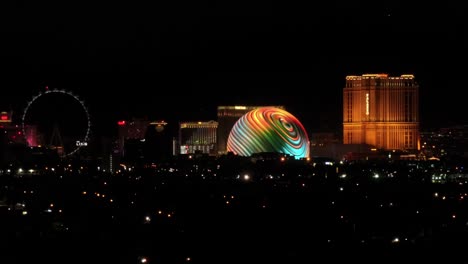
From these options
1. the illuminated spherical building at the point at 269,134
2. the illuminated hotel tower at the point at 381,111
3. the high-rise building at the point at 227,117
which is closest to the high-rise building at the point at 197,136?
the high-rise building at the point at 227,117

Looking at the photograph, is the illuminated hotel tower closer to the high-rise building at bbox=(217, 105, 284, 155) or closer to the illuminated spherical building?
the high-rise building at bbox=(217, 105, 284, 155)

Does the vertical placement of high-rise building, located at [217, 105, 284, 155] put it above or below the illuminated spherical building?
above

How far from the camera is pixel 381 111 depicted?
121188mm

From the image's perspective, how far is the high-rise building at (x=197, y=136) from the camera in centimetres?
13638

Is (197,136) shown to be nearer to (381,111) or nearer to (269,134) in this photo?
(381,111)

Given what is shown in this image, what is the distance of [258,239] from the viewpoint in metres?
43.9

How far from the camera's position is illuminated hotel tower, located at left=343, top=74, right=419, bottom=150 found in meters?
120

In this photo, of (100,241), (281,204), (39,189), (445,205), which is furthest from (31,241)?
(39,189)

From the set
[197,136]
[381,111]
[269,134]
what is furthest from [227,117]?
[269,134]

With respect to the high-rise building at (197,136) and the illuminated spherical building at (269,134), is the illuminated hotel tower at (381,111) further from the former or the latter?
the high-rise building at (197,136)

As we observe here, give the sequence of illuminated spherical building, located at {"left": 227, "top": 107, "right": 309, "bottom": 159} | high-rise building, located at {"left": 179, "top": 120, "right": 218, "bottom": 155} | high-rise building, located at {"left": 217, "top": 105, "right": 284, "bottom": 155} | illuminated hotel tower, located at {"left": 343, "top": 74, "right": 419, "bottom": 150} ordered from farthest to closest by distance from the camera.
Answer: high-rise building, located at {"left": 179, "top": 120, "right": 218, "bottom": 155}, high-rise building, located at {"left": 217, "top": 105, "right": 284, "bottom": 155}, illuminated hotel tower, located at {"left": 343, "top": 74, "right": 419, "bottom": 150}, illuminated spherical building, located at {"left": 227, "top": 107, "right": 309, "bottom": 159}

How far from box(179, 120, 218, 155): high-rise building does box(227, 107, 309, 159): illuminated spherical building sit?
33.5m

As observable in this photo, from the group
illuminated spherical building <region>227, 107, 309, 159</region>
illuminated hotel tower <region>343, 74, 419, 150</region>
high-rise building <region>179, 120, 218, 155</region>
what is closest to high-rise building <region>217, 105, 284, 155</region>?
illuminated hotel tower <region>343, 74, 419, 150</region>

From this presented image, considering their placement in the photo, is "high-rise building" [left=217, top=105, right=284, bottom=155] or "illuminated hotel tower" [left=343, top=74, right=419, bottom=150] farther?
"high-rise building" [left=217, top=105, right=284, bottom=155]
